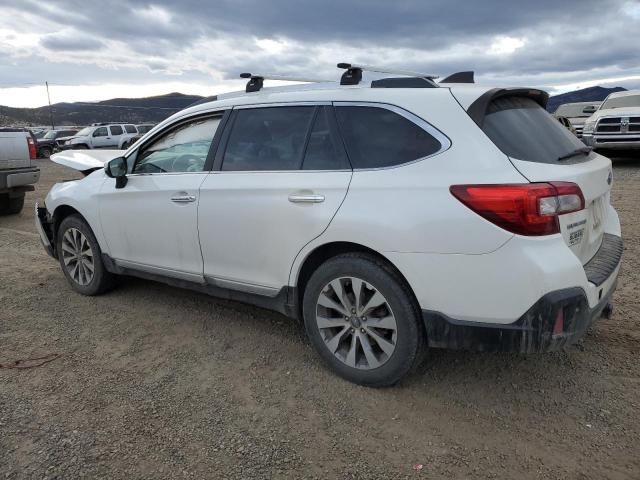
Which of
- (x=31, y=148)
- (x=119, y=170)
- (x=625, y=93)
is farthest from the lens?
(x=625, y=93)

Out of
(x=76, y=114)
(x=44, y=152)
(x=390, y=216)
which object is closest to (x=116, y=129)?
(x=44, y=152)

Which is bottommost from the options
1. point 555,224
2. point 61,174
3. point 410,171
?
point 61,174

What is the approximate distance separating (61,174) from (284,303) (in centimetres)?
1803

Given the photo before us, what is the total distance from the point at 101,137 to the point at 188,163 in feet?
88.5

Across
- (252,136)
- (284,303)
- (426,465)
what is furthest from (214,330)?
(426,465)

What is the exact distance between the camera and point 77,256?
4938mm

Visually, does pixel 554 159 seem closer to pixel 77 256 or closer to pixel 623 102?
pixel 77 256

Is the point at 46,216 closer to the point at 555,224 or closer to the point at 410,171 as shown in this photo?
the point at 410,171

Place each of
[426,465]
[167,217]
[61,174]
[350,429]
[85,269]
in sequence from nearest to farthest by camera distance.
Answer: [426,465]
[350,429]
[167,217]
[85,269]
[61,174]

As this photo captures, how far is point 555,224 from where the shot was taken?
2.58 meters

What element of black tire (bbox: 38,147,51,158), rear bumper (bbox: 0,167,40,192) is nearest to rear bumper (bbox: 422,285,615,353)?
rear bumper (bbox: 0,167,40,192)

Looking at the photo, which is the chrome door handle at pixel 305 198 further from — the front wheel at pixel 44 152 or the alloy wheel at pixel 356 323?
the front wheel at pixel 44 152

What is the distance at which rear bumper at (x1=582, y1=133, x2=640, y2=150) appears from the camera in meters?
12.6

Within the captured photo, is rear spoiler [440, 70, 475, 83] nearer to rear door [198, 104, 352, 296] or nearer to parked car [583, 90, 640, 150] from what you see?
rear door [198, 104, 352, 296]
